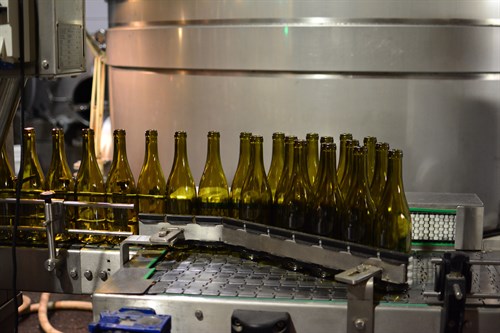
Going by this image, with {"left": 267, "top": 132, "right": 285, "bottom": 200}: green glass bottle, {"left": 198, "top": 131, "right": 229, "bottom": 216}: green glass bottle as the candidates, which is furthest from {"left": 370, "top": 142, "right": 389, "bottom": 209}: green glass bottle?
{"left": 198, "top": 131, "right": 229, "bottom": 216}: green glass bottle

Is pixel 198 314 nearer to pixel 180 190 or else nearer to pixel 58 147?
pixel 180 190

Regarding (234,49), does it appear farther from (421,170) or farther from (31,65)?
(31,65)

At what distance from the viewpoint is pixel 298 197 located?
170cm

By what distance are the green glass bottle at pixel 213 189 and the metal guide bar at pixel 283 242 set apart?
0.56 feet

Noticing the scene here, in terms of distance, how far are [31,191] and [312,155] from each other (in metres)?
0.73

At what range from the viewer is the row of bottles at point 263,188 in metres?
1.60

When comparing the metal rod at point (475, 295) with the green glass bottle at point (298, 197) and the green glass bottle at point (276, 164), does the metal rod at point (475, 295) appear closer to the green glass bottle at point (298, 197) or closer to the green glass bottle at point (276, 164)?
the green glass bottle at point (298, 197)

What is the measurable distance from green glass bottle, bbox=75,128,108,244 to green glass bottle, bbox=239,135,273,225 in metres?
0.37

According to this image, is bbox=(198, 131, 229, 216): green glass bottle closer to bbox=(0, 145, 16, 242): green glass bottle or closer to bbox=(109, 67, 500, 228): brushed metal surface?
bbox=(0, 145, 16, 242): green glass bottle

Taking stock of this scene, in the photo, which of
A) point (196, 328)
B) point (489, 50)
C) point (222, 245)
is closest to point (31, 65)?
point (222, 245)

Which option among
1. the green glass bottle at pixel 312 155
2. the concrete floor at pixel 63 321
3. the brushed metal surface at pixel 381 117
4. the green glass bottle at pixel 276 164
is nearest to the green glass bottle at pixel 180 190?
the green glass bottle at pixel 276 164

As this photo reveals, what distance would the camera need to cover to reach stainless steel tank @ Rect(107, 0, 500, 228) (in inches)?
105

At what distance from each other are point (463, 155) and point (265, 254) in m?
1.45

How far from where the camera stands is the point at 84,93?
616cm
